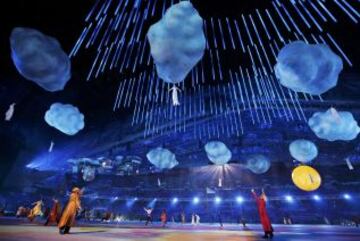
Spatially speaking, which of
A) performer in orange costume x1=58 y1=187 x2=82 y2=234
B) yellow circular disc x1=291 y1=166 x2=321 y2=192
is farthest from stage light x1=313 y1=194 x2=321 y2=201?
performer in orange costume x1=58 y1=187 x2=82 y2=234

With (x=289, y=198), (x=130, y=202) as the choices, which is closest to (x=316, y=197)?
(x=289, y=198)

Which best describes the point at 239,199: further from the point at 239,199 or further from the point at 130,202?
the point at 130,202

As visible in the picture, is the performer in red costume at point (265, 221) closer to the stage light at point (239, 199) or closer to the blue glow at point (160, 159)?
the blue glow at point (160, 159)

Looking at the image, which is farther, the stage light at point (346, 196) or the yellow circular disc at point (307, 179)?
the stage light at point (346, 196)

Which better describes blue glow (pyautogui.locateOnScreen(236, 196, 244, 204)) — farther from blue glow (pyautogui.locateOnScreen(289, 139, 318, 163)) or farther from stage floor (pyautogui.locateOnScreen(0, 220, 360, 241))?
stage floor (pyautogui.locateOnScreen(0, 220, 360, 241))

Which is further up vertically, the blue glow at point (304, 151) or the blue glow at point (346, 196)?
the blue glow at point (346, 196)

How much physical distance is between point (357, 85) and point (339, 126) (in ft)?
35.8

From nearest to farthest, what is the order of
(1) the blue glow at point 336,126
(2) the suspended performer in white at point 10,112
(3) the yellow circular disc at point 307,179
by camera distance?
1. (1) the blue glow at point 336,126
2. (3) the yellow circular disc at point 307,179
3. (2) the suspended performer in white at point 10,112

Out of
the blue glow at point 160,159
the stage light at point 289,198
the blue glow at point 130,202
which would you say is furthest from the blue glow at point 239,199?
the blue glow at point 160,159

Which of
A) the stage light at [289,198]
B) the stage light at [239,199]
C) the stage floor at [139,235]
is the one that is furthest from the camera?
the stage light at [239,199]

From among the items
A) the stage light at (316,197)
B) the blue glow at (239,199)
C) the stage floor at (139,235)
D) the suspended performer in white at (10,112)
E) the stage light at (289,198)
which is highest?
the suspended performer in white at (10,112)

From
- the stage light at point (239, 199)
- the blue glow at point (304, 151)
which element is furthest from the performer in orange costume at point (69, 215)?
the stage light at point (239, 199)

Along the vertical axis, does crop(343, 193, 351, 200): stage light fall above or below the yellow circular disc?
above

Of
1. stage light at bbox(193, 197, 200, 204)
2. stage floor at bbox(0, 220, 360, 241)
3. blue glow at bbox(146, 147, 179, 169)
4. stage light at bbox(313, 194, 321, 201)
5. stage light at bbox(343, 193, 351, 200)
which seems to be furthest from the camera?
stage light at bbox(193, 197, 200, 204)
